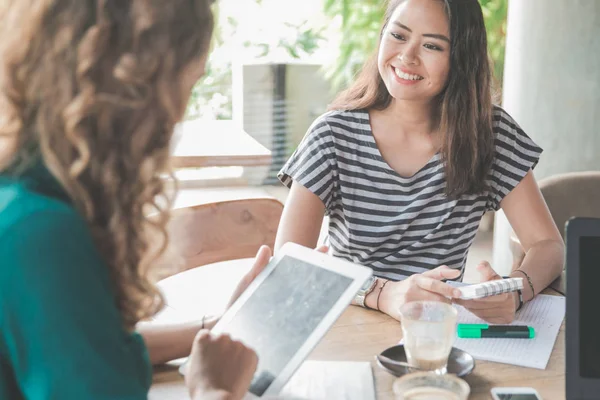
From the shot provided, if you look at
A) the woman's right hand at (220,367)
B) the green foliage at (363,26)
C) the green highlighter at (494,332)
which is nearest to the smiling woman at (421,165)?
the green highlighter at (494,332)

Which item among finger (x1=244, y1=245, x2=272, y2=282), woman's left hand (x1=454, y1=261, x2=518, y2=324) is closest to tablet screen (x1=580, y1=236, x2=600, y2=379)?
woman's left hand (x1=454, y1=261, x2=518, y2=324)

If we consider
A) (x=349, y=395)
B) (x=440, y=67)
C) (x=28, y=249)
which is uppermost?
(x=440, y=67)

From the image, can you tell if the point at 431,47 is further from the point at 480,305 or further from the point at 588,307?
the point at 588,307

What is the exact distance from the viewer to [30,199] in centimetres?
72

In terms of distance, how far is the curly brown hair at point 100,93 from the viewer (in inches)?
29.0

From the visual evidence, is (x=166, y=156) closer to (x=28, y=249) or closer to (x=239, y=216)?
(x=28, y=249)

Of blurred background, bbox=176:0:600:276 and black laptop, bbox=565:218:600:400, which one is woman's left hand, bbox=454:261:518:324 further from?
blurred background, bbox=176:0:600:276

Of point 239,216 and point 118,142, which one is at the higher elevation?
point 118,142

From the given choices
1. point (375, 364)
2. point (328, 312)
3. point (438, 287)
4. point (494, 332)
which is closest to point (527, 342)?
point (494, 332)

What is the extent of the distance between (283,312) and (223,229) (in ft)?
2.54

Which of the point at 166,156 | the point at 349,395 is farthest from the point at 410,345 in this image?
the point at 166,156

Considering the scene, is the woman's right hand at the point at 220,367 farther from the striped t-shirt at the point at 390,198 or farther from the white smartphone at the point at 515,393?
the striped t-shirt at the point at 390,198

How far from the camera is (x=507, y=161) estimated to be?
176 cm

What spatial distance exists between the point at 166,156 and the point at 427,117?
43.0 inches
